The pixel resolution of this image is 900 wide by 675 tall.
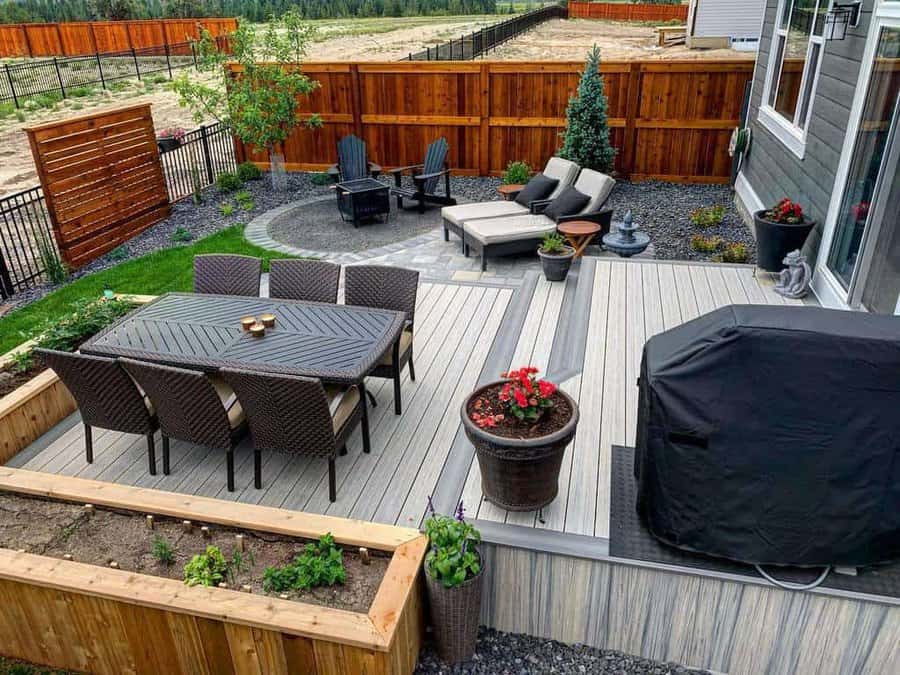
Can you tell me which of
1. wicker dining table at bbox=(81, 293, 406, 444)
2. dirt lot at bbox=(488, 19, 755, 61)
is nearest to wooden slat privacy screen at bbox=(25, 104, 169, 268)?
wicker dining table at bbox=(81, 293, 406, 444)

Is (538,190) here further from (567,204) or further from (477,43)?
(477,43)

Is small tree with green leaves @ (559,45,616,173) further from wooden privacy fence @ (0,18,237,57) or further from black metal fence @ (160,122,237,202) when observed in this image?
wooden privacy fence @ (0,18,237,57)

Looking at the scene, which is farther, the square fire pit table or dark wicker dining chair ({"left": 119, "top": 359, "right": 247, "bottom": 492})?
the square fire pit table

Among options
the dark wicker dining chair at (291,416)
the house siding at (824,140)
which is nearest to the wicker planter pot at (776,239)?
the house siding at (824,140)

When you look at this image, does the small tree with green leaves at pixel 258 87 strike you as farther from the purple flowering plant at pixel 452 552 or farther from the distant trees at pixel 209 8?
the distant trees at pixel 209 8

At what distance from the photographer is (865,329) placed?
92.4 inches

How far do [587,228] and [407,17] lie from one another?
4643 centimetres

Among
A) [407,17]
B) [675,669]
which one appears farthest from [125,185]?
[407,17]

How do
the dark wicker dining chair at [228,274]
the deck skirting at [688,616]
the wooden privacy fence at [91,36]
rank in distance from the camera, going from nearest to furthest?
the deck skirting at [688,616]
the dark wicker dining chair at [228,274]
the wooden privacy fence at [91,36]

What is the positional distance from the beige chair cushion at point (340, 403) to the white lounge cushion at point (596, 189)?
4.24m

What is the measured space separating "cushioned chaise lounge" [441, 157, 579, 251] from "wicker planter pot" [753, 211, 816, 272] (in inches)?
95.2

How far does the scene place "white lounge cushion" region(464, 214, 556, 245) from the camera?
6.81 meters

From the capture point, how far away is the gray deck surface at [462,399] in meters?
3.34

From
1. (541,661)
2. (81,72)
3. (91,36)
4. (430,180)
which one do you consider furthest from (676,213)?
(91,36)
